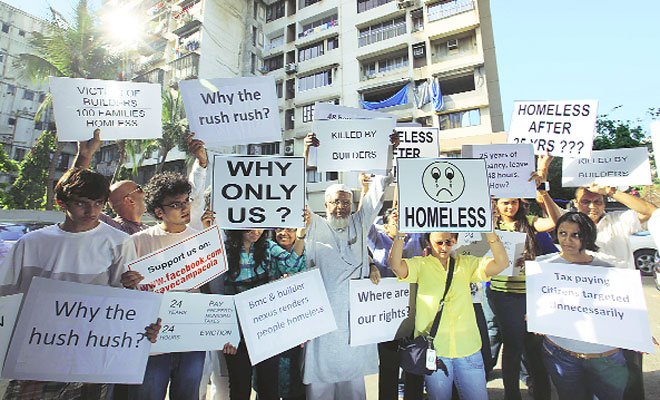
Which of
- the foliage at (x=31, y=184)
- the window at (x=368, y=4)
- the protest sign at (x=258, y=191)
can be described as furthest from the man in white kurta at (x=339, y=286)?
the window at (x=368, y=4)

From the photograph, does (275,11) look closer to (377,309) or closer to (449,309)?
(377,309)

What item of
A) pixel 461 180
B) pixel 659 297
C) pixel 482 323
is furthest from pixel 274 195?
pixel 659 297

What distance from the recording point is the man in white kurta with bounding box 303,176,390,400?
109 inches

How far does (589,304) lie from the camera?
2533 millimetres

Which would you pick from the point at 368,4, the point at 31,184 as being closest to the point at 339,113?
the point at 368,4

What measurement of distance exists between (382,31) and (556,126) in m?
22.7

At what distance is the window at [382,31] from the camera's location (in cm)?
2325

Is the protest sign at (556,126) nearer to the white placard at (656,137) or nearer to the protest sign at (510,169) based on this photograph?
the protest sign at (510,169)

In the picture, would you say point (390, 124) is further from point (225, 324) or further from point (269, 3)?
point (269, 3)

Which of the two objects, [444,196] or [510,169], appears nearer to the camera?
[444,196]

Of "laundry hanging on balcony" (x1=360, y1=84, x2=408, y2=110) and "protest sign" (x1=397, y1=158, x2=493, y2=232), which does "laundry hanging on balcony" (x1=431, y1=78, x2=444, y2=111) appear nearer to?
"laundry hanging on balcony" (x1=360, y1=84, x2=408, y2=110)

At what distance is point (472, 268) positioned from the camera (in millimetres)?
2688

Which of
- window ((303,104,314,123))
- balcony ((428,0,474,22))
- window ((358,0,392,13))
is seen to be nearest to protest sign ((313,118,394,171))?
balcony ((428,0,474,22))

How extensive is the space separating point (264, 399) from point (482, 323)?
6.80 ft
